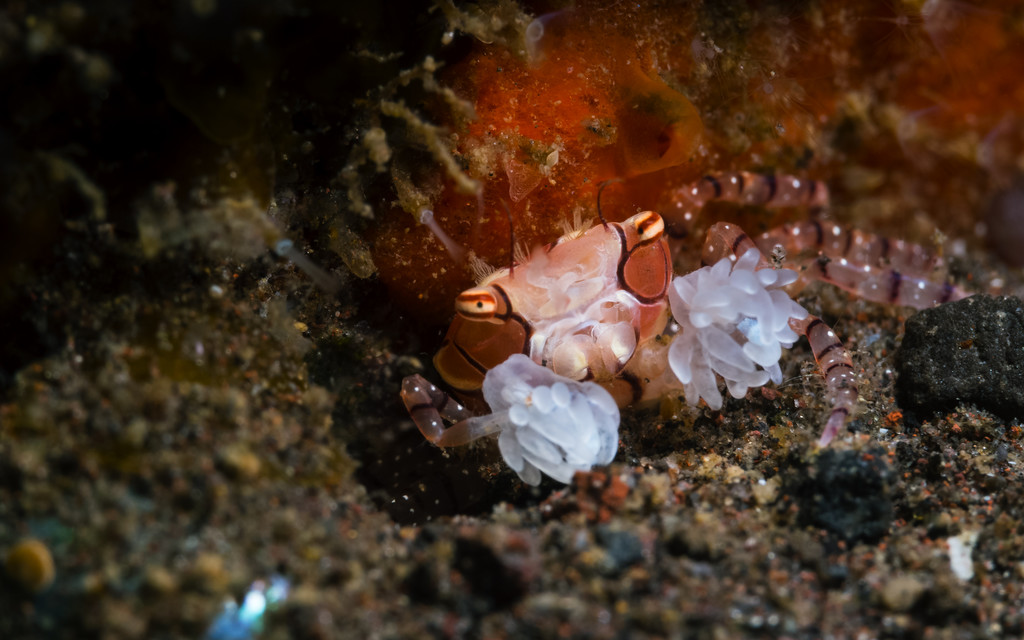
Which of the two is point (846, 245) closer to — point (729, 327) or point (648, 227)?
point (729, 327)

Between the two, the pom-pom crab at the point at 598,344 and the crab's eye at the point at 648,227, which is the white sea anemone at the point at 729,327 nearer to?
the pom-pom crab at the point at 598,344

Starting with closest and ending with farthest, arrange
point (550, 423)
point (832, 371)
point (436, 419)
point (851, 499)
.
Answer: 1. point (851, 499)
2. point (550, 423)
3. point (436, 419)
4. point (832, 371)

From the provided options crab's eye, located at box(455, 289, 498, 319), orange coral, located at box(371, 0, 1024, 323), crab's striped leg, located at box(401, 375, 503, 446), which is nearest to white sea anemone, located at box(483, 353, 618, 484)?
crab's striped leg, located at box(401, 375, 503, 446)

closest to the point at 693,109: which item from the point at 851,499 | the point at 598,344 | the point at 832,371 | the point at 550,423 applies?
the point at 598,344

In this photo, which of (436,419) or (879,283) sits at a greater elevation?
(436,419)

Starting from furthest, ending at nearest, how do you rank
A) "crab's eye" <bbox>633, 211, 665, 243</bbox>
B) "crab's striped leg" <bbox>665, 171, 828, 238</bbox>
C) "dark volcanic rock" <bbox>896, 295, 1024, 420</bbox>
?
"crab's striped leg" <bbox>665, 171, 828, 238</bbox>, "dark volcanic rock" <bbox>896, 295, 1024, 420</bbox>, "crab's eye" <bbox>633, 211, 665, 243</bbox>

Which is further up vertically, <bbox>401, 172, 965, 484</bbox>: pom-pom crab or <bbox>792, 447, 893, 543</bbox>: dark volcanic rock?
<bbox>401, 172, 965, 484</bbox>: pom-pom crab

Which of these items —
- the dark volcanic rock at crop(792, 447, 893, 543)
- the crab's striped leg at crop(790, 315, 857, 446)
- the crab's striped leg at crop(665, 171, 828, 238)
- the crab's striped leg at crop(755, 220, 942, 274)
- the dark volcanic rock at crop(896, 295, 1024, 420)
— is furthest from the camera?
the crab's striped leg at crop(755, 220, 942, 274)

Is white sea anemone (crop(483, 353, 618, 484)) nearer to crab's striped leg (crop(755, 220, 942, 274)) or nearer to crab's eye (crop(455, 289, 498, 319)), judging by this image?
crab's eye (crop(455, 289, 498, 319))
